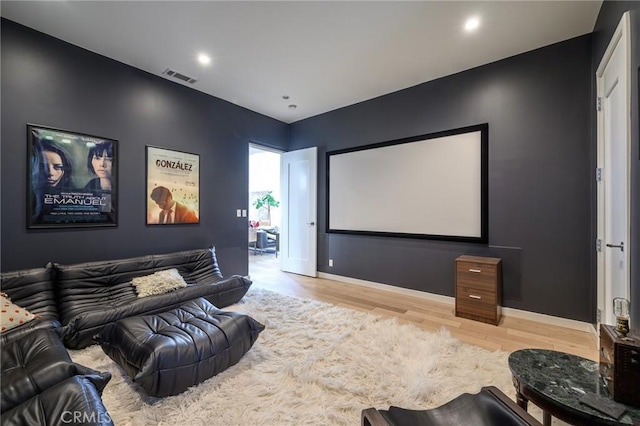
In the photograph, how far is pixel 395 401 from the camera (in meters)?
1.71

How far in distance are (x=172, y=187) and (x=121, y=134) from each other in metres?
0.85

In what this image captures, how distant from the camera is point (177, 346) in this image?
68.0 inches

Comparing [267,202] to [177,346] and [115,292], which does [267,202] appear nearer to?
[115,292]

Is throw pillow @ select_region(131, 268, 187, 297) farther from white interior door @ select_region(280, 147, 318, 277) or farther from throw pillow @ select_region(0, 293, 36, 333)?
white interior door @ select_region(280, 147, 318, 277)

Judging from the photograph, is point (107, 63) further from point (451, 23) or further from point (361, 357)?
point (361, 357)

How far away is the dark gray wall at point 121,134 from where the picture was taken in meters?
2.56

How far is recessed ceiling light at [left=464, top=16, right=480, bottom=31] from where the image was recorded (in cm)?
253

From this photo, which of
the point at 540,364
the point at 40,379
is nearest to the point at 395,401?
the point at 540,364

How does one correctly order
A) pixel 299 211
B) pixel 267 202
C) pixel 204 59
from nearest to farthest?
pixel 204 59
pixel 299 211
pixel 267 202

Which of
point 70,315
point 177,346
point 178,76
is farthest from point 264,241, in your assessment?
point 177,346

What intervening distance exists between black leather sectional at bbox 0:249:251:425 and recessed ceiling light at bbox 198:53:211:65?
244cm

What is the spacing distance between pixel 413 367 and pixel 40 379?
2242mm

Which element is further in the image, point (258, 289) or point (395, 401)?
point (258, 289)

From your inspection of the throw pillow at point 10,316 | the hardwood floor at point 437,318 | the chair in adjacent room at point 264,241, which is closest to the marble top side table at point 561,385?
the hardwood floor at point 437,318
